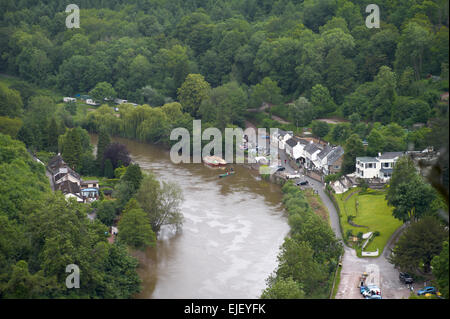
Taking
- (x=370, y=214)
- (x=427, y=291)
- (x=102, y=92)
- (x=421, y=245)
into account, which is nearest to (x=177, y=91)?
(x=102, y=92)

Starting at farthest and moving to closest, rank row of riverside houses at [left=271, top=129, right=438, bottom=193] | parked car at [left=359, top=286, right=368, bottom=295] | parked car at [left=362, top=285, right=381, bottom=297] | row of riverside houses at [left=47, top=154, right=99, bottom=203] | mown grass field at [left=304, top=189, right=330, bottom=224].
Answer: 1. row of riverside houses at [left=271, top=129, right=438, bottom=193]
2. row of riverside houses at [left=47, top=154, right=99, bottom=203]
3. mown grass field at [left=304, top=189, right=330, bottom=224]
4. parked car at [left=359, top=286, right=368, bottom=295]
5. parked car at [left=362, top=285, right=381, bottom=297]

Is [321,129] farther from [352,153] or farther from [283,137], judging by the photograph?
[352,153]

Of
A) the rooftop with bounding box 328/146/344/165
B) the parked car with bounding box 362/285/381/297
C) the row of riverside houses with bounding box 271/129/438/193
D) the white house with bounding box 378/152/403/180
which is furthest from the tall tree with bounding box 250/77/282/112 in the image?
the parked car with bounding box 362/285/381/297

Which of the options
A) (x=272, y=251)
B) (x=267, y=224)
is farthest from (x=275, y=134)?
(x=272, y=251)

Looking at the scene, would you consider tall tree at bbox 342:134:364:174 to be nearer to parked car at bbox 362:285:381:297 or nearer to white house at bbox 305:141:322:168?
white house at bbox 305:141:322:168

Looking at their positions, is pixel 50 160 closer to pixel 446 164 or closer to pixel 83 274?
pixel 83 274

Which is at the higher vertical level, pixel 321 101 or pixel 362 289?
pixel 321 101
